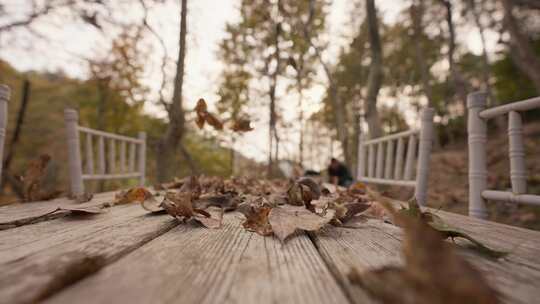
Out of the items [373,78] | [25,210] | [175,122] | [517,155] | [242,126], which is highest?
[373,78]

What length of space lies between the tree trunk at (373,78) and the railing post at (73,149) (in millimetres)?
3739

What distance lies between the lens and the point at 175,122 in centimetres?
459

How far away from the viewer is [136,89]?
7.05 m

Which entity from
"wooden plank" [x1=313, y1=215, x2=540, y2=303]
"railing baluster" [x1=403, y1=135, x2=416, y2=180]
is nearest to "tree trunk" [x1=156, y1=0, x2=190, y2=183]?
"railing baluster" [x1=403, y1=135, x2=416, y2=180]

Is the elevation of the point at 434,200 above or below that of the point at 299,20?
below

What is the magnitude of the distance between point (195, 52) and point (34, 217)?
211 inches

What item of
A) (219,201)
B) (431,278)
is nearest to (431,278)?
(431,278)

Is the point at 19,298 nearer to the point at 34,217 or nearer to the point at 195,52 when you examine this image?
the point at 34,217

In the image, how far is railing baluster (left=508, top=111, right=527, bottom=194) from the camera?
107 cm

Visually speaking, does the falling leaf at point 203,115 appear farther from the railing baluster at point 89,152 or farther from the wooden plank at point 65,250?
the railing baluster at point 89,152

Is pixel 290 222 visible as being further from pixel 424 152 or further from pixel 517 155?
pixel 424 152

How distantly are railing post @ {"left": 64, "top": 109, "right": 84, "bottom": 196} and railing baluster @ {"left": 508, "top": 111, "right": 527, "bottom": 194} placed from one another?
7.08 ft

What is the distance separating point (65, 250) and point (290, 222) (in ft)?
1.34

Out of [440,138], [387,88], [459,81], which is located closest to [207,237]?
[459,81]
